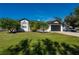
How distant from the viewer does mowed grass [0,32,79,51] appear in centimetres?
885

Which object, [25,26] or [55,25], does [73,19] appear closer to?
[55,25]

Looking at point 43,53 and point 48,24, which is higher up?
point 48,24

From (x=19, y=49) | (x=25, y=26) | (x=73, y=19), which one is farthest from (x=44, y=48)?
(x=73, y=19)

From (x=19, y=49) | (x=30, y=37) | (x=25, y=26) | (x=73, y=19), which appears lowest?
(x=19, y=49)

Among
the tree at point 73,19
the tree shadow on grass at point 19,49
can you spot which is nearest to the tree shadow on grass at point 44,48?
the tree shadow on grass at point 19,49

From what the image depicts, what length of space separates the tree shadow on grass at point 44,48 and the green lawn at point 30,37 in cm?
7

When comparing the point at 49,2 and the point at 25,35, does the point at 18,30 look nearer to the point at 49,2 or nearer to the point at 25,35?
the point at 25,35

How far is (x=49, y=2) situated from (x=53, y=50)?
3.30ft

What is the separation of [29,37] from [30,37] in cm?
2

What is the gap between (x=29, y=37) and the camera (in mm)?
8875

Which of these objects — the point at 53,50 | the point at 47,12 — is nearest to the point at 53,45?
the point at 53,50

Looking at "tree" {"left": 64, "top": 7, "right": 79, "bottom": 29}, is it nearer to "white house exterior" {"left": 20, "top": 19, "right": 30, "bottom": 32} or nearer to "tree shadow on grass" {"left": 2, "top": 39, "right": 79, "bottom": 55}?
"tree shadow on grass" {"left": 2, "top": 39, "right": 79, "bottom": 55}
